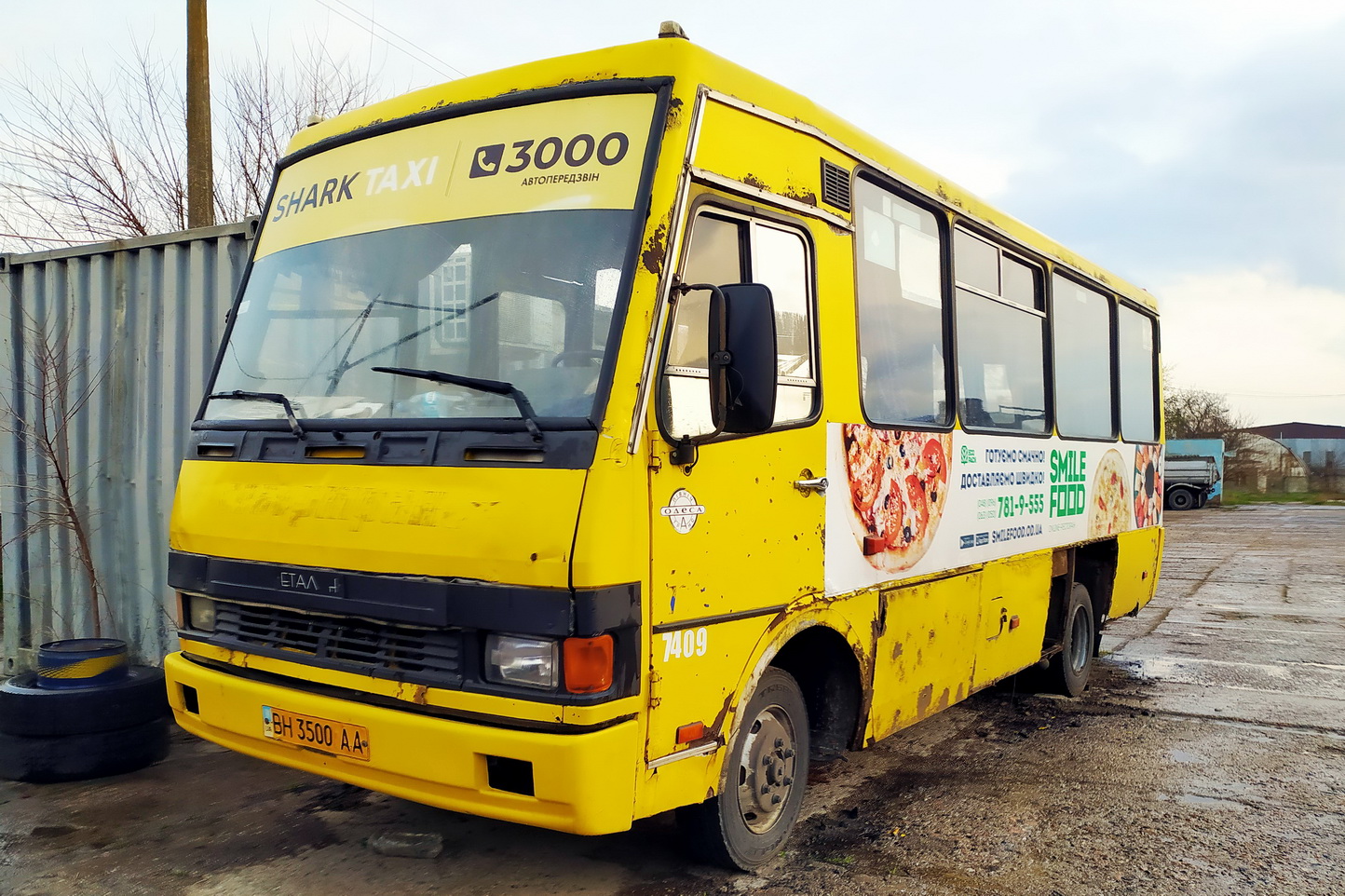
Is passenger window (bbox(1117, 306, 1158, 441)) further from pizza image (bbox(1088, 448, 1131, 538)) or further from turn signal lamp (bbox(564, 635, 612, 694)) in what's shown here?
turn signal lamp (bbox(564, 635, 612, 694))

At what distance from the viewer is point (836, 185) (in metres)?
4.35

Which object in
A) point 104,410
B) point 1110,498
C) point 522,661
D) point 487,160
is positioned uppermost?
point 487,160

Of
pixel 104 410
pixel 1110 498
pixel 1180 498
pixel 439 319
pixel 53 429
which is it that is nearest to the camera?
pixel 439 319

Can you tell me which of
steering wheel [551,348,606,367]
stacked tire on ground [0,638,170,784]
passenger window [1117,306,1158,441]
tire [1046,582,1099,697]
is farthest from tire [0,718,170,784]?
passenger window [1117,306,1158,441]

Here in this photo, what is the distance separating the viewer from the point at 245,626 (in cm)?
380

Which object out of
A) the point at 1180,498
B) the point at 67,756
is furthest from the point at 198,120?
the point at 1180,498

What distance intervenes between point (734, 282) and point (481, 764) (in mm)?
1832

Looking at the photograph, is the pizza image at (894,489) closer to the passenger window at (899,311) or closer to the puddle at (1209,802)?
the passenger window at (899,311)

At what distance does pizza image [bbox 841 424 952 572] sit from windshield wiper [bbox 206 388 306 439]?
2116 mm

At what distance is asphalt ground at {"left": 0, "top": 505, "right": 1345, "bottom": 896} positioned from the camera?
398 cm

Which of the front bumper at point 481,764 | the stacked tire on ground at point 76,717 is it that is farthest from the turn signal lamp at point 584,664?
the stacked tire on ground at point 76,717

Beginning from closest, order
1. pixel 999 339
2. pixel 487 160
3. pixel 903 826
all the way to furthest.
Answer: pixel 487 160, pixel 903 826, pixel 999 339

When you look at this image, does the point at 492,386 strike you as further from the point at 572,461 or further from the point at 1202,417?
the point at 1202,417

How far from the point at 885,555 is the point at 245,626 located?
264cm
